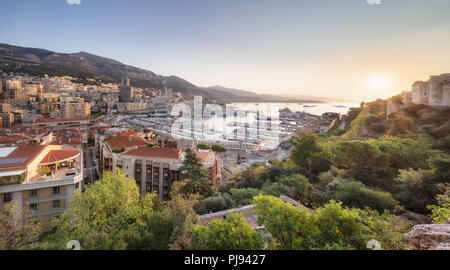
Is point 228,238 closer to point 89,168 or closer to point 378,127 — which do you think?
point 378,127

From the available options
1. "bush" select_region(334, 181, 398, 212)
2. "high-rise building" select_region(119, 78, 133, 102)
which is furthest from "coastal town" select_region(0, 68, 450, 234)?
"high-rise building" select_region(119, 78, 133, 102)

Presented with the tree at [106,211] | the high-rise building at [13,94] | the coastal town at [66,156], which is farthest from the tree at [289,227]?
the high-rise building at [13,94]

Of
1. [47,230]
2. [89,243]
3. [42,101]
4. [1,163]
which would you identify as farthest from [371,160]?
[42,101]

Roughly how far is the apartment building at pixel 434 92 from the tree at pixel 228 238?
15131mm

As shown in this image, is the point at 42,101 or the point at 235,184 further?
the point at 42,101

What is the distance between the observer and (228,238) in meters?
2.22

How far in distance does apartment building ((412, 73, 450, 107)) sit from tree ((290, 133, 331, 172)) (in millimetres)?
8511

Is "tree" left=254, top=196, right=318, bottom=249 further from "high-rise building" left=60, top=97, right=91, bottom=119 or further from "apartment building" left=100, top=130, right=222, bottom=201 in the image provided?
"high-rise building" left=60, top=97, right=91, bottom=119

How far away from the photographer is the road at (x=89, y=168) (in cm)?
1231

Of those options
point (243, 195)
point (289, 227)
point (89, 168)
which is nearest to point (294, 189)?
point (243, 195)

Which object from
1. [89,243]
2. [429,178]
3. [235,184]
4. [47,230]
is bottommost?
[47,230]

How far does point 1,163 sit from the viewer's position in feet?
19.1
